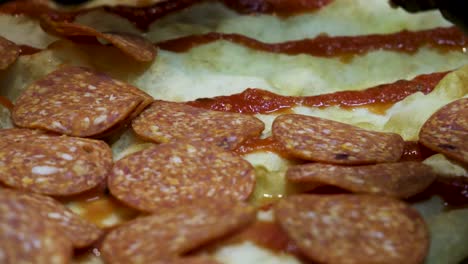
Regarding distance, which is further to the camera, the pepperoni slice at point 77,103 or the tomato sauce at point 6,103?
the tomato sauce at point 6,103

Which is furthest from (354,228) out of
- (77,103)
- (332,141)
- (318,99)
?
(77,103)

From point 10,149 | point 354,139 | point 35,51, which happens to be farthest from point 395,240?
point 35,51

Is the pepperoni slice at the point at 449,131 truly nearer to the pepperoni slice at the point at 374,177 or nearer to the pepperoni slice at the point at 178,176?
the pepperoni slice at the point at 374,177

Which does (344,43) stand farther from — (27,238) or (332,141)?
(27,238)

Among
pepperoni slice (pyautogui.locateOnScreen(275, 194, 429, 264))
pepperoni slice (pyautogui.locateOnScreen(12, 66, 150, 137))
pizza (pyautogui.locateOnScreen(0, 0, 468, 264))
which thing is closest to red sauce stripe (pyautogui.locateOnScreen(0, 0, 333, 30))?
pizza (pyautogui.locateOnScreen(0, 0, 468, 264))

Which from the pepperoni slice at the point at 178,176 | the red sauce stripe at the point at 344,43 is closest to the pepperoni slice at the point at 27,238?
the pepperoni slice at the point at 178,176

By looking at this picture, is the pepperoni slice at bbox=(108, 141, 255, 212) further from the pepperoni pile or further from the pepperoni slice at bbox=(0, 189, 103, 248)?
the pepperoni slice at bbox=(0, 189, 103, 248)

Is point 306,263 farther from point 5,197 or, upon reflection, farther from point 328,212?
point 5,197
